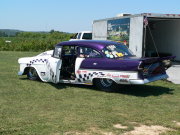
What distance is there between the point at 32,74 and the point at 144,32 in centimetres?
680

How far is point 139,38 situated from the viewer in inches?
627

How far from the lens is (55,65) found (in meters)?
9.57

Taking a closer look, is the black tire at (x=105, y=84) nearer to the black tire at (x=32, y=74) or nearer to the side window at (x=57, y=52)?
the side window at (x=57, y=52)

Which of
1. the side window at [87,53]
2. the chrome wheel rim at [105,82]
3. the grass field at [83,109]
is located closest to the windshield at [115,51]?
the side window at [87,53]

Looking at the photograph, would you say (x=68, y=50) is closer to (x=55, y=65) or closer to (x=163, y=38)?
(x=55, y=65)

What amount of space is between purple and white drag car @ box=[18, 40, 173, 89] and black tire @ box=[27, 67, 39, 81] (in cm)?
23

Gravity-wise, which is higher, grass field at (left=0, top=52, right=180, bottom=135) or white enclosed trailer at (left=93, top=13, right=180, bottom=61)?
white enclosed trailer at (left=93, top=13, right=180, bottom=61)

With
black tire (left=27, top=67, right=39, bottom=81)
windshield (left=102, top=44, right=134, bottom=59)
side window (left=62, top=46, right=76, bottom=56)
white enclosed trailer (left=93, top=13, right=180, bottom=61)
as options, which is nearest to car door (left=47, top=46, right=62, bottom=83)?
side window (left=62, top=46, right=76, bottom=56)

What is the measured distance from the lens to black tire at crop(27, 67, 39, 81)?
1096 centimetres

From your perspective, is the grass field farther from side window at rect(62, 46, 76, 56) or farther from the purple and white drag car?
side window at rect(62, 46, 76, 56)

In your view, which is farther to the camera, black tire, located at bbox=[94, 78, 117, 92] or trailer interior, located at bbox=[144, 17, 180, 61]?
trailer interior, located at bbox=[144, 17, 180, 61]

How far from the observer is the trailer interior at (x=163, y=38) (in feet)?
64.3

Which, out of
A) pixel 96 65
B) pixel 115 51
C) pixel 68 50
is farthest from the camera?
pixel 68 50

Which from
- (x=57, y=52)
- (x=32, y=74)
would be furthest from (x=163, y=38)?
(x=57, y=52)
